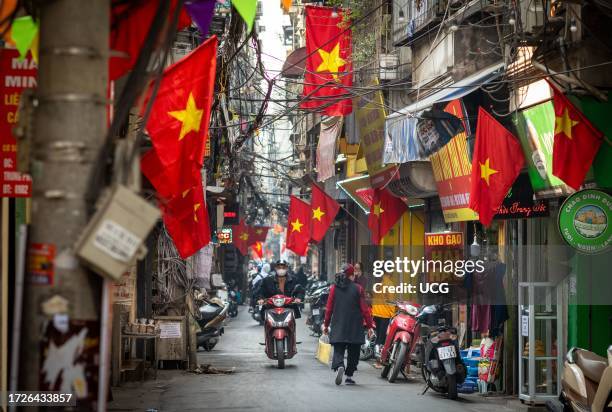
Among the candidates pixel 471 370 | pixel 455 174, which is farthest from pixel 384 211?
pixel 471 370

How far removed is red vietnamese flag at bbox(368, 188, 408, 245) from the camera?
77.8 ft

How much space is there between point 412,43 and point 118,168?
17801 millimetres

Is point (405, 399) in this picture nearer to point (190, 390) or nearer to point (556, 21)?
point (190, 390)

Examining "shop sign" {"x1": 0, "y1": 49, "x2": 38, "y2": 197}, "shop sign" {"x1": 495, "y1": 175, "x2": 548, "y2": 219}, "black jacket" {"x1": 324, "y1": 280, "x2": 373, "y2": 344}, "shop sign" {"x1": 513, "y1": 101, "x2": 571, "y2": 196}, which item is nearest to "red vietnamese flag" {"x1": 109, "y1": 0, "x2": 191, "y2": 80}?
"shop sign" {"x1": 0, "y1": 49, "x2": 38, "y2": 197}

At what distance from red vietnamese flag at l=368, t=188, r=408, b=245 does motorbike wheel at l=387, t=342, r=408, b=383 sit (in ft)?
26.7

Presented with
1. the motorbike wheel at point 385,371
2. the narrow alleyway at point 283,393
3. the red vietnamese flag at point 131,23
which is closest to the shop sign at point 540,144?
the narrow alleyway at point 283,393

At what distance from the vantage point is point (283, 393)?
13578 mm

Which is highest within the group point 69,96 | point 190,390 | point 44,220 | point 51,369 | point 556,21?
point 556,21

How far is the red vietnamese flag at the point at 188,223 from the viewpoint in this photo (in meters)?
13.4

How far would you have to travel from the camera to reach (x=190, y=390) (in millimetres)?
14234

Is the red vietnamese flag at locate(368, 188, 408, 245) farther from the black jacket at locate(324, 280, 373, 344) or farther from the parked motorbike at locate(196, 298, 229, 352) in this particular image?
the black jacket at locate(324, 280, 373, 344)

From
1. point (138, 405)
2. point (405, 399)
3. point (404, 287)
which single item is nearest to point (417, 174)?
point (404, 287)

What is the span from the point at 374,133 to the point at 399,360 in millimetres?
6617

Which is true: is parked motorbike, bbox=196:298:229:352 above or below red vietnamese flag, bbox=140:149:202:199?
below
